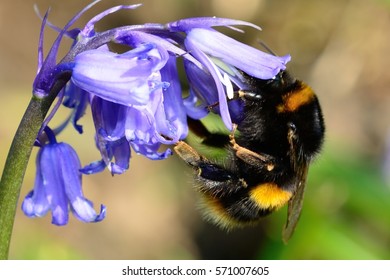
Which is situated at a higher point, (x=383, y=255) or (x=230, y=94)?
(x=230, y=94)

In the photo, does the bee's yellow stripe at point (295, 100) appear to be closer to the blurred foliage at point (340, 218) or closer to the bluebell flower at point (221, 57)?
the bluebell flower at point (221, 57)

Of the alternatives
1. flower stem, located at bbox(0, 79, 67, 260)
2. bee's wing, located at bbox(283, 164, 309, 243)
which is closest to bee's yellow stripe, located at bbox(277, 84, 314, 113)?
bee's wing, located at bbox(283, 164, 309, 243)

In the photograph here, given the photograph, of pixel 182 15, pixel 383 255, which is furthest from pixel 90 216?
pixel 182 15

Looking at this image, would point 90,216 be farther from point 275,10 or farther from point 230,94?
point 275,10

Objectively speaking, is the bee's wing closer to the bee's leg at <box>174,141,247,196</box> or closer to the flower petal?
the bee's leg at <box>174,141,247,196</box>

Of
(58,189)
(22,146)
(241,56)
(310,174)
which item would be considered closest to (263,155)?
(241,56)

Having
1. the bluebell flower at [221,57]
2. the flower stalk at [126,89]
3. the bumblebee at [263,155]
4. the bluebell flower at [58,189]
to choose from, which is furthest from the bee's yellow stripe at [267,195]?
the bluebell flower at [58,189]
